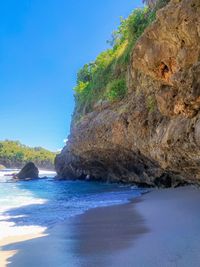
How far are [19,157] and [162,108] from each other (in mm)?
127322

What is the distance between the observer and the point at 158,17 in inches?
477

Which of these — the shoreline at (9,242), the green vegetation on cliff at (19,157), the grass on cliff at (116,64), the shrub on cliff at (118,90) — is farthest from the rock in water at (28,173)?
the green vegetation on cliff at (19,157)

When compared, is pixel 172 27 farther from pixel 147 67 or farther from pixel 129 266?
pixel 129 266

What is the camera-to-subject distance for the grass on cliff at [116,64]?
2095 centimetres

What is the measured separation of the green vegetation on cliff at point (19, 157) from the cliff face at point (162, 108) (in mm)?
109553

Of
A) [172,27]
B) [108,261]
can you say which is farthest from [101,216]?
[172,27]

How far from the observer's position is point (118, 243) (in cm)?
788

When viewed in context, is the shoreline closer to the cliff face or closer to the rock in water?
the cliff face

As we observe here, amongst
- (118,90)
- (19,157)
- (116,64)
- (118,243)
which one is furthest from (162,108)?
(19,157)

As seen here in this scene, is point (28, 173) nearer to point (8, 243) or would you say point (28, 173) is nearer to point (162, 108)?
point (162, 108)

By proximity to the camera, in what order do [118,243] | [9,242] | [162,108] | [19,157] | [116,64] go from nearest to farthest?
[118,243] < [9,242] < [162,108] < [116,64] < [19,157]

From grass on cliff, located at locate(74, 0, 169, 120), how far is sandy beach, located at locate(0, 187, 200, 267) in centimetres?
1090

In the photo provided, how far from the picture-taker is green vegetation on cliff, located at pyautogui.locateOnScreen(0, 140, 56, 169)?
135000 mm

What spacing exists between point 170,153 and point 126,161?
51.2 feet
